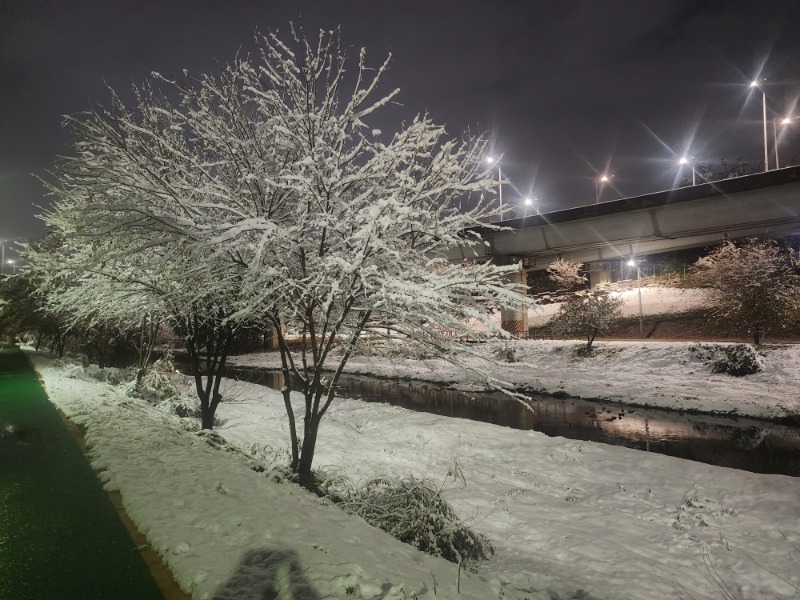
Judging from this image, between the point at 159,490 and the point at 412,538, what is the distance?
3.29 metres

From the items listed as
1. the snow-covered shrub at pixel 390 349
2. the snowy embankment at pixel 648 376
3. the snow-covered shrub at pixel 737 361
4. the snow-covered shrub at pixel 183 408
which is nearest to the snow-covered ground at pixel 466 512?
the snow-covered shrub at pixel 390 349

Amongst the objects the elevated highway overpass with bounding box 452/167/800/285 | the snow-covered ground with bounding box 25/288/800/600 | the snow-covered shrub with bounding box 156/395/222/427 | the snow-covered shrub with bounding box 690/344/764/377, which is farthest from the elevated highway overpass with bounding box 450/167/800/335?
the snow-covered shrub with bounding box 156/395/222/427

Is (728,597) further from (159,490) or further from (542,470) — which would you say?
(159,490)

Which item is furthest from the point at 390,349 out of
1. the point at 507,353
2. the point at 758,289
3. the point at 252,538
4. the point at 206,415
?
the point at 758,289

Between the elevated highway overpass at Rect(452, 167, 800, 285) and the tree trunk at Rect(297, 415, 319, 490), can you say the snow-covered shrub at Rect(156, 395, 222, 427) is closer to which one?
the tree trunk at Rect(297, 415, 319, 490)

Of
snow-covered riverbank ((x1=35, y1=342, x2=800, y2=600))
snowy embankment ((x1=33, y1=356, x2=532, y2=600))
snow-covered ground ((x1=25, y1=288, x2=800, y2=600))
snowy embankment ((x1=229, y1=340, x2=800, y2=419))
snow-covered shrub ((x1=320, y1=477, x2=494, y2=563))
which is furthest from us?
snowy embankment ((x1=229, y1=340, x2=800, y2=419))

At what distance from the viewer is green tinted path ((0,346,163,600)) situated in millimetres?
3459

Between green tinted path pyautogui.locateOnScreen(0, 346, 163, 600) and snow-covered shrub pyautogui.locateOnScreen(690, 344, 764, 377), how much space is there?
1066 inches

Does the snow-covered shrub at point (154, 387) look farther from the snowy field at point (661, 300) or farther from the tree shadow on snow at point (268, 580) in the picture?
the snowy field at point (661, 300)

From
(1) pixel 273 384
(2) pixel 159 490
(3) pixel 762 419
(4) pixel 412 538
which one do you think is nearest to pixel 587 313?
(3) pixel 762 419

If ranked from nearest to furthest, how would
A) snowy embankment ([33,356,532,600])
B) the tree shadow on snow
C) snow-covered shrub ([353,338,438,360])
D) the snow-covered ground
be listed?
the tree shadow on snow → snowy embankment ([33,356,532,600]) → the snow-covered ground → snow-covered shrub ([353,338,438,360])

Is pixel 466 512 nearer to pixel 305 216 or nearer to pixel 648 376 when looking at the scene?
pixel 305 216

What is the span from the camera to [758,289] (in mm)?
24766

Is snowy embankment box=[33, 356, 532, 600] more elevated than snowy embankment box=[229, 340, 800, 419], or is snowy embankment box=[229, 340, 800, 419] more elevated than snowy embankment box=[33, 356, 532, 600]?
snowy embankment box=[229, 340, 800, 419]
